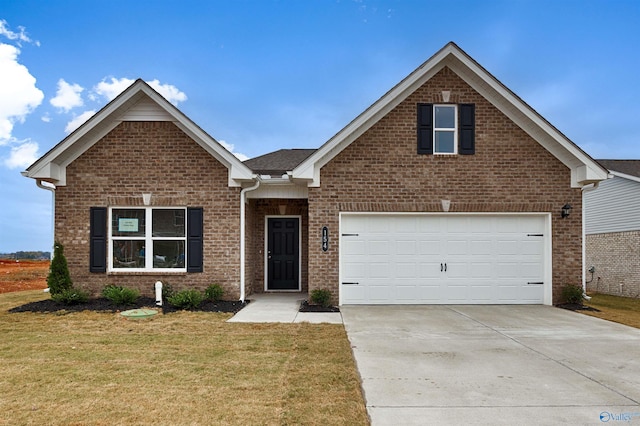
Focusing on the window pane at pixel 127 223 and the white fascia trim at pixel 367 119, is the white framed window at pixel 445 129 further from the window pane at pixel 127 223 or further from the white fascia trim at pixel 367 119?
the window pane at pixel 127 223

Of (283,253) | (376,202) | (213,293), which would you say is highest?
(376,202)

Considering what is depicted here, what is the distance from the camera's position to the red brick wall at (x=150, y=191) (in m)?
11.1

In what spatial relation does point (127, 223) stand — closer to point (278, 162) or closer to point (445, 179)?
point (278, 162)

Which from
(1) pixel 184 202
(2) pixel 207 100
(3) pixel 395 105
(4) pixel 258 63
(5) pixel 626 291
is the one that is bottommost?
(5) pixel 626 291

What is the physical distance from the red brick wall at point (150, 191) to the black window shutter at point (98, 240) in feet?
0.46

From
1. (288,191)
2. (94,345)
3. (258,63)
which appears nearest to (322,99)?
(258,63)

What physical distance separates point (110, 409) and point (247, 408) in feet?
4.32

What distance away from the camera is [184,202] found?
437 inches

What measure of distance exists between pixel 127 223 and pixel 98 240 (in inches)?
32.0

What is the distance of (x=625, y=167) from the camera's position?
17906mm

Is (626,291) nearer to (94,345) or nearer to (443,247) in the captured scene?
(443,247)

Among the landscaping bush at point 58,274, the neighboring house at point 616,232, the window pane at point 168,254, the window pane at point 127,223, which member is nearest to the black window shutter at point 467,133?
the window pane at point 168,254

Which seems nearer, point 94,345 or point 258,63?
point 94,345
